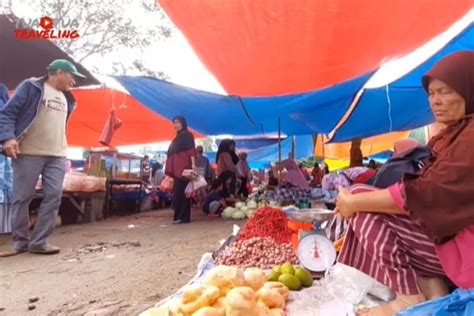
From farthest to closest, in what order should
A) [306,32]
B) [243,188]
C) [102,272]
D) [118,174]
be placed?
1. [243,188]
2. [118,174]
3. [306,32]
4. [102,272]

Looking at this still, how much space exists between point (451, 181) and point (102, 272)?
2724mm

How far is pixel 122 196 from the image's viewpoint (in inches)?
324

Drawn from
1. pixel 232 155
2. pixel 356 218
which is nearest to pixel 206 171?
pixel 232 155

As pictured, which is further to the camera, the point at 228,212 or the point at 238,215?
the point at 228,212

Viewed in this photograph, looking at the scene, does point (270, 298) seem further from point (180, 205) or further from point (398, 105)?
point (398, 105)

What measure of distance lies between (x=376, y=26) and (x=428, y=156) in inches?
86.0

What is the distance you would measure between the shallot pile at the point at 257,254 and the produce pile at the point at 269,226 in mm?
186

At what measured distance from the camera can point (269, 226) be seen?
124 inches

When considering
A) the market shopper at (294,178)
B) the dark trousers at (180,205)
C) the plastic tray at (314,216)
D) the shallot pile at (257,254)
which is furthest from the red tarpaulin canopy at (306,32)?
the market shopper at (294,178)

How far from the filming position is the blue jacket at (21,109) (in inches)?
131

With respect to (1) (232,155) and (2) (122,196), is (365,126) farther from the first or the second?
(2) (122,196)

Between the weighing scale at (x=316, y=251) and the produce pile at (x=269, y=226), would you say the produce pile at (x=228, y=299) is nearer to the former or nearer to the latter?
the weighing scale at (x=316, y=251)

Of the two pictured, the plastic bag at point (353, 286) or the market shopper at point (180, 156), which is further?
the market shopper at point (180, 156)

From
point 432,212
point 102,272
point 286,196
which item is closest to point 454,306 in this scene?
point 432,212
